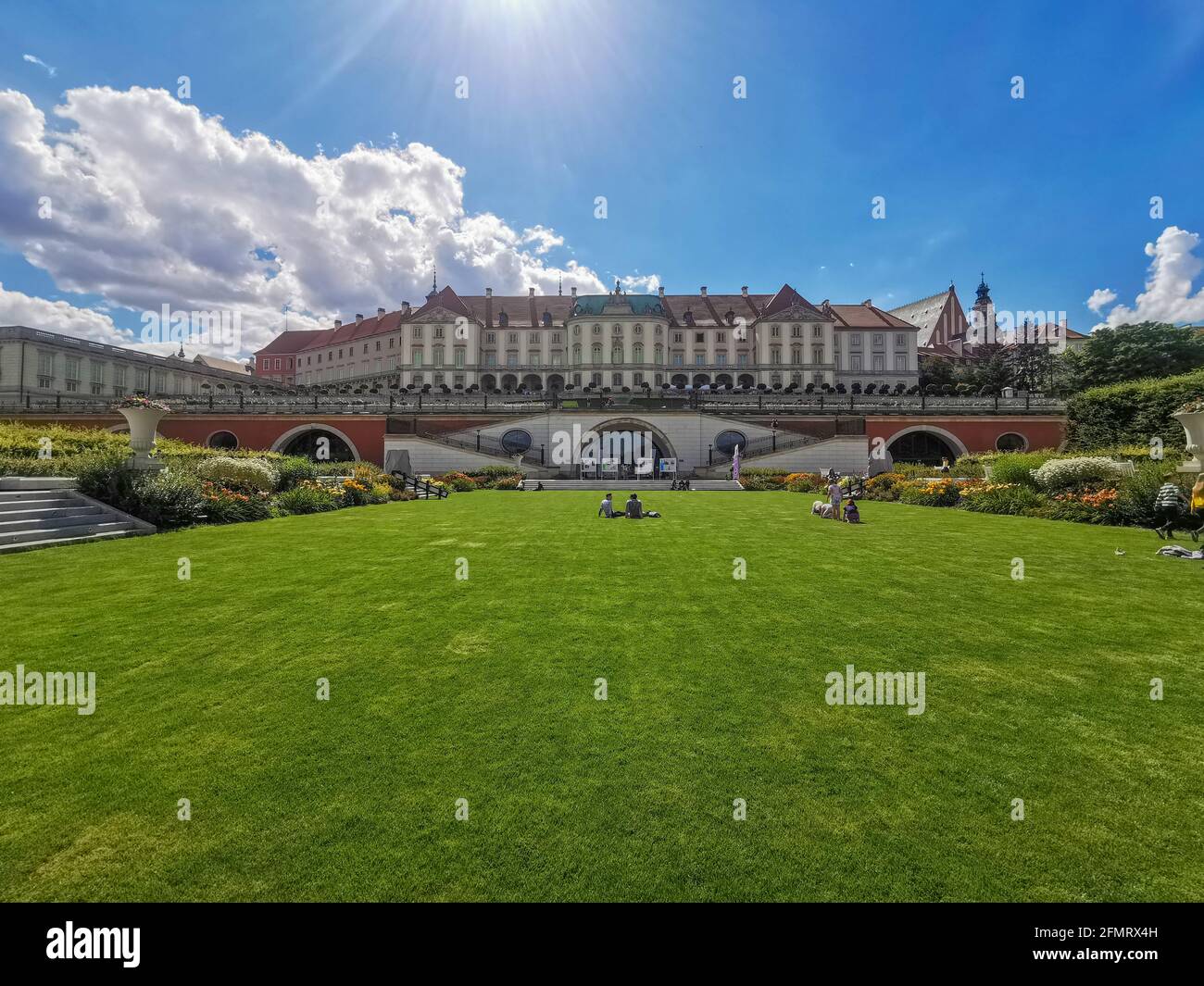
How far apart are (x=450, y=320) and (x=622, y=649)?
7465 centimetres

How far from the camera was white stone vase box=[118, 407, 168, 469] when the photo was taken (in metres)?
15.2

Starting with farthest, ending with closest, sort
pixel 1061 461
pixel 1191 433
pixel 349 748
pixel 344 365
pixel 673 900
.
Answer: pixel 344 365, pixel 1061 461, pixel 1191 433, pixel 349 748, pixel 673 900

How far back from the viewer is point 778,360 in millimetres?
73125

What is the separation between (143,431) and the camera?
15.7 metres

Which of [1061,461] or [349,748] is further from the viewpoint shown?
[1061,461]

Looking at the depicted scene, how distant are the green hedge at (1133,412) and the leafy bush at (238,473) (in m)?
37.1

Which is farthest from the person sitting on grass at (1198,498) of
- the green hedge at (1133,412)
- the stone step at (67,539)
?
the stone step at (67,539)

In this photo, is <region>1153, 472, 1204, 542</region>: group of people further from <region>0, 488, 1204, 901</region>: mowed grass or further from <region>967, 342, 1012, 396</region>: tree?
<region>967, 342, 1012, 396</region>: tree

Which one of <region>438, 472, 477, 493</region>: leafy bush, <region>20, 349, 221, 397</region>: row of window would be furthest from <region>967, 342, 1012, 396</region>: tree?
<region>20, 349, 221, 397</region>: row of window

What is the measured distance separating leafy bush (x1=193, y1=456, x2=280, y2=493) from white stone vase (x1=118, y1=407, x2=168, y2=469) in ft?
7.01

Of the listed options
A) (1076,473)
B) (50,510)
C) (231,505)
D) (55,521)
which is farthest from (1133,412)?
(50,510)

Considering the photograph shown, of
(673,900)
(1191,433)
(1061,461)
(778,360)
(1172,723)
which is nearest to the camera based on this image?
(673,900)

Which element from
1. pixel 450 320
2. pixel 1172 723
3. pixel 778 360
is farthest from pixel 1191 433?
pixel 450 320

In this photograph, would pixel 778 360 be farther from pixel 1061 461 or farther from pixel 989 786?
pixel 989 786
